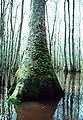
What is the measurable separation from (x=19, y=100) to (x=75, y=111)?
2.07 m

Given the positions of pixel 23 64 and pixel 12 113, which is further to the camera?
pixel 23 64

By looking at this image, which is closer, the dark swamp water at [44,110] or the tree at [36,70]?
the dark swamp water at [44,110]

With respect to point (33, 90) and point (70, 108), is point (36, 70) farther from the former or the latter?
point (70, 108)

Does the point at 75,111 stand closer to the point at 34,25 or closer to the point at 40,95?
the point at 40,95

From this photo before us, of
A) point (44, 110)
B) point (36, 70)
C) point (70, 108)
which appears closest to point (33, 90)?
point (36, 70)

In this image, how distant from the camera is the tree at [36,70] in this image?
826 centimetres

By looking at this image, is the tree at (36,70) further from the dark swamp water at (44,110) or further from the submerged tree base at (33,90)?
the dark swamp water at (44,110)

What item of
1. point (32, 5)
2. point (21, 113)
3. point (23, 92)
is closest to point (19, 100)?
point (23, 92)

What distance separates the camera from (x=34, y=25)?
9062 mm

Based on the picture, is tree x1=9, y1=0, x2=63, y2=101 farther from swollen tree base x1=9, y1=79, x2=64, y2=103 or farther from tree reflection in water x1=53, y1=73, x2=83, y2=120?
tree reflection in water x1=53, y1=73, x2=83, y2=120

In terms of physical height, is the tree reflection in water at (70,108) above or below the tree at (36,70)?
below

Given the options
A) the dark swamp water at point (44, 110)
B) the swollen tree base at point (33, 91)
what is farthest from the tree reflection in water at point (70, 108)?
the swollen tree base at point (33, 91)

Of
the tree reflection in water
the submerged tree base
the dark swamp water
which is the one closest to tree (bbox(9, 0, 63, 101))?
the submerged tree base

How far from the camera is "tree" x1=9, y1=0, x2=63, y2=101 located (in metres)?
8.26
